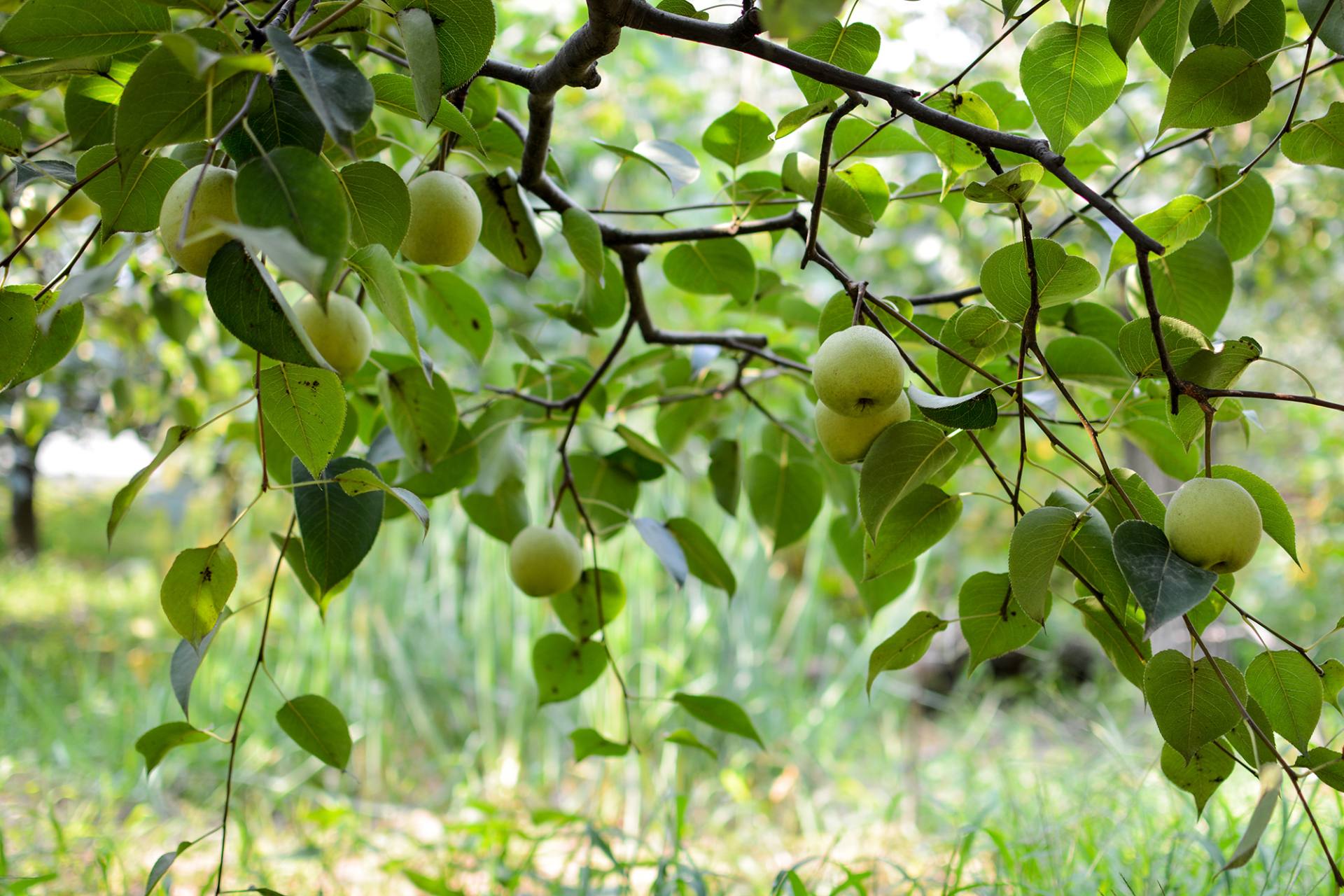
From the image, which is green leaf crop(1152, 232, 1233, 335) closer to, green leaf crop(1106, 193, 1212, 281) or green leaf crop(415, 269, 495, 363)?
green leaf crop(1106, 193, 1212, 281)

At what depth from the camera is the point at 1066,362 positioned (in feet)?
2.27

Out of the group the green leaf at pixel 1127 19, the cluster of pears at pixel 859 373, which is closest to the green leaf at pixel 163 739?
the cluster of pears at pixel 859 373

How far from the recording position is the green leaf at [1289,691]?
0.50 meters

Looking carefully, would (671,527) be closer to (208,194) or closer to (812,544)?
(208,194)

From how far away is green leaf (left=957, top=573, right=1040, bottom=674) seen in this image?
0.57 m

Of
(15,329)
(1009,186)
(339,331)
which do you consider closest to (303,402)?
(339,331)

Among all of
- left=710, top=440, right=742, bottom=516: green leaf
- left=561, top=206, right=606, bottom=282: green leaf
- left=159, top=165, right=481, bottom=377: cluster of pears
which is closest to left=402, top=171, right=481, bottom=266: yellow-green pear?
left=159, top=165, right=481, bottom=377: cluster of pears

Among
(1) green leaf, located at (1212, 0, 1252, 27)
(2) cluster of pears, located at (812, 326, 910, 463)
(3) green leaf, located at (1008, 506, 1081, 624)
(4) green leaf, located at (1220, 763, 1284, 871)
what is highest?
(1) green leaf, located at (1212, 0, 1252, 27)

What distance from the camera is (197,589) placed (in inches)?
21.0

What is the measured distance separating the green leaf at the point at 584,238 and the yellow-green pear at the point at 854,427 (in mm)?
217

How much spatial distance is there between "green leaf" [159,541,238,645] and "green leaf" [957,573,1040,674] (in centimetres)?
44

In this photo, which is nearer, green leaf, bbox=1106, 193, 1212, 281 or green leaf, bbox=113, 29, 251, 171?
green leaf, bbox=113, 29, 251, 171

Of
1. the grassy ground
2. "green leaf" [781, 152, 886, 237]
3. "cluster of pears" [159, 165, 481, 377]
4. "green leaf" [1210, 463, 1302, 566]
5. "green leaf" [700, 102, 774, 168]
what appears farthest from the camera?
the grassy ground

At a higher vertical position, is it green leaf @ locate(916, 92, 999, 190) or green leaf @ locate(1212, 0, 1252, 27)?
green leaf @ locate(916, 92, 999, 190)
